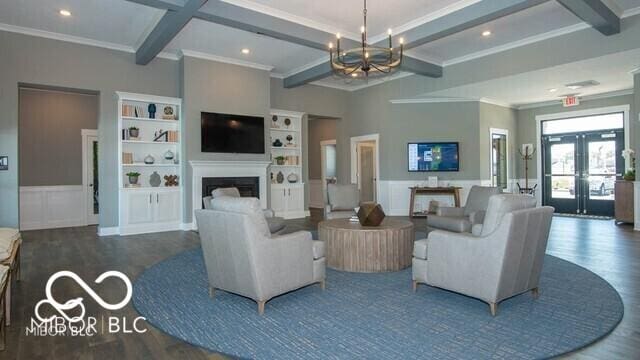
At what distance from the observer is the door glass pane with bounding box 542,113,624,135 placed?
888cm

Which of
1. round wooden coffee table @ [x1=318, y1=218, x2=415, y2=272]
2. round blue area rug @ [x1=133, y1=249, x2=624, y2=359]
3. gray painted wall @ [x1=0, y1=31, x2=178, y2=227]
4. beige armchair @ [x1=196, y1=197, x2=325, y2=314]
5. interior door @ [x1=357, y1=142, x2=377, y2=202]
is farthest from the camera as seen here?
interior door @ [x1=357, y1=142, x2=377, y2=202]

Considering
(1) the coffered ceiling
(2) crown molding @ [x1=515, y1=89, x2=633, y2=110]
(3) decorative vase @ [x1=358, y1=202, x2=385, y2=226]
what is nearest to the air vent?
(2) crown molding @ [x1=515, y1=89, x2=633, y2=110]

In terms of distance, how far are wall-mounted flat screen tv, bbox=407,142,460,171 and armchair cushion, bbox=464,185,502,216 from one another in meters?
3.55

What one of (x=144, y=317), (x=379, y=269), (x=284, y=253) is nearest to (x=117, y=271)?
(x=144, y=317)

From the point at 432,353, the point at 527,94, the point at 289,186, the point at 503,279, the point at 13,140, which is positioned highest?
the point at 527,94

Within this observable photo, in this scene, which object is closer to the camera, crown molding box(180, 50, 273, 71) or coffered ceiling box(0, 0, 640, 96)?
coffered ceiling box(0, 0, 640, 96)

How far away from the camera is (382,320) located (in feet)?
9.27

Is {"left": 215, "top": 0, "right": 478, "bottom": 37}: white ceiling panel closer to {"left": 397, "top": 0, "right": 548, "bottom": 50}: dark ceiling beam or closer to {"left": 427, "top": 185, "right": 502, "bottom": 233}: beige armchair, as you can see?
{"left": 397, "top": 0, "right": 548, "bottom": 50}: dark ceiling beam

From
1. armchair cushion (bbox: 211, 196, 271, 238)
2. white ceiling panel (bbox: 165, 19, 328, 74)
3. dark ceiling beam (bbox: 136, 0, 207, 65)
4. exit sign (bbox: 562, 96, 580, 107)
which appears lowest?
armchair cushion (bbox: 211, 196, 271, 238)

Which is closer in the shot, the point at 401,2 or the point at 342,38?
the point at 401,2

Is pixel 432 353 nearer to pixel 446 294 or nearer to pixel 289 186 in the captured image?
pixel 446 294

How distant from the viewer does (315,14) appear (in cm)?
541

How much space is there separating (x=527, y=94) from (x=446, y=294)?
7.06 metres

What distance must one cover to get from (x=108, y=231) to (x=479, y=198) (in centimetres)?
635
